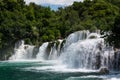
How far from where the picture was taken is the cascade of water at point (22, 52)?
62.5 meters

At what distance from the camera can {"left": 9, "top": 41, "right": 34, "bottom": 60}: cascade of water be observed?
62.5 metres

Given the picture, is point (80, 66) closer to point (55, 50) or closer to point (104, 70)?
point (104, 70)

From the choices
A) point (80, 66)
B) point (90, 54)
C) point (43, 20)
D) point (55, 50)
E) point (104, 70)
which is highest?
point (43, 20)

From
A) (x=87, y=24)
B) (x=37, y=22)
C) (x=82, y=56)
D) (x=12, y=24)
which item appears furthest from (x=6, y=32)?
(x=82, y=56)

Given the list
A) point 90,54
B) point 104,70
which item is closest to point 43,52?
point 90,54

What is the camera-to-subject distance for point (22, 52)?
63.4 meters

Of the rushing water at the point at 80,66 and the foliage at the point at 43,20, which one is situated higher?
the foliage at the point at 43,20

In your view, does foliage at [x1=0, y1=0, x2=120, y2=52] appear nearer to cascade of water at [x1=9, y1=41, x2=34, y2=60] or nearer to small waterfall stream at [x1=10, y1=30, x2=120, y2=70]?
cascade of water at [x1=9, y1=41, x2=34, y2=60]

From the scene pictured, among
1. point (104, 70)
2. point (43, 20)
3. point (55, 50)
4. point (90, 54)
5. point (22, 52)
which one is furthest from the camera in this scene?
point (43, 20)

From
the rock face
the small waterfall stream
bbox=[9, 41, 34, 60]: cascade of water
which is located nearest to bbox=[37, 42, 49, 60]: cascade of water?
bbox=[9, 41, 34, 60]: cascade of water

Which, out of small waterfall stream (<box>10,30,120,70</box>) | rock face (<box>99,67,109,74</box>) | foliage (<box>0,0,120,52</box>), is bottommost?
rock face (<box>99,67,109,74</box>)

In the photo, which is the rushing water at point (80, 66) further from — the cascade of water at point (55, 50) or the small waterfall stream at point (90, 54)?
the cascade of water at point (55, 50)

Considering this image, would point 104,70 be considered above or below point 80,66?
below

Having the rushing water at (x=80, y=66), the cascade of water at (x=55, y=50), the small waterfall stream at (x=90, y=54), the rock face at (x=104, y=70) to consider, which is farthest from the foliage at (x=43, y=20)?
the rock face at (x=104, y=70)
